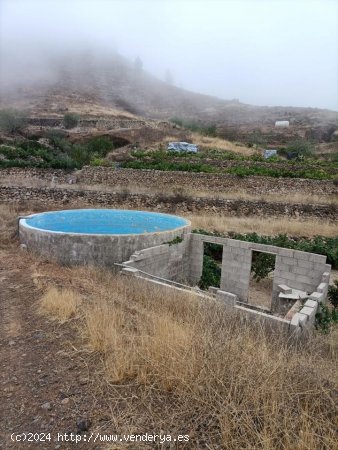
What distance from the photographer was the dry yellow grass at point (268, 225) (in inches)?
560

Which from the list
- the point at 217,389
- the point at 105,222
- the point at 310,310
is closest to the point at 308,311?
the point at 310,310

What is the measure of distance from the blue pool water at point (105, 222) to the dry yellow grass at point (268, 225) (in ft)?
8.04

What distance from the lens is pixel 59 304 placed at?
4863mm

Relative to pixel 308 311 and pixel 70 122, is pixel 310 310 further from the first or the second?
pixel 70 122

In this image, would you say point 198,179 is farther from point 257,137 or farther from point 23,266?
point 257,137

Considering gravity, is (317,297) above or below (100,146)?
below

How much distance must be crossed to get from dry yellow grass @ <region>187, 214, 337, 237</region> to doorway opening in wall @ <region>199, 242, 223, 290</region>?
1.56m

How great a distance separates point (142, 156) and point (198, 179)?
20.1ft

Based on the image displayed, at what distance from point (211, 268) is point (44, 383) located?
823 cm

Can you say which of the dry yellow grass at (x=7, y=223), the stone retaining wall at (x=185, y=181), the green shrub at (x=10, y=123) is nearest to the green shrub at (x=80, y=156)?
the stone retaining wall at (x=185, y=181)

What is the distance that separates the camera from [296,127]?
4688 cm

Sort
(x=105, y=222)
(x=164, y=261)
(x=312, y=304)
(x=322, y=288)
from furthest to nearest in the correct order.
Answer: (x=105, y=222) < (x=164, y=261) < (x=322, y=288) < (x=312, y=304)

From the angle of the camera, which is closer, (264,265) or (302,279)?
(302,279)

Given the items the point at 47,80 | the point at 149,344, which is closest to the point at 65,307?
the point at 149,344
